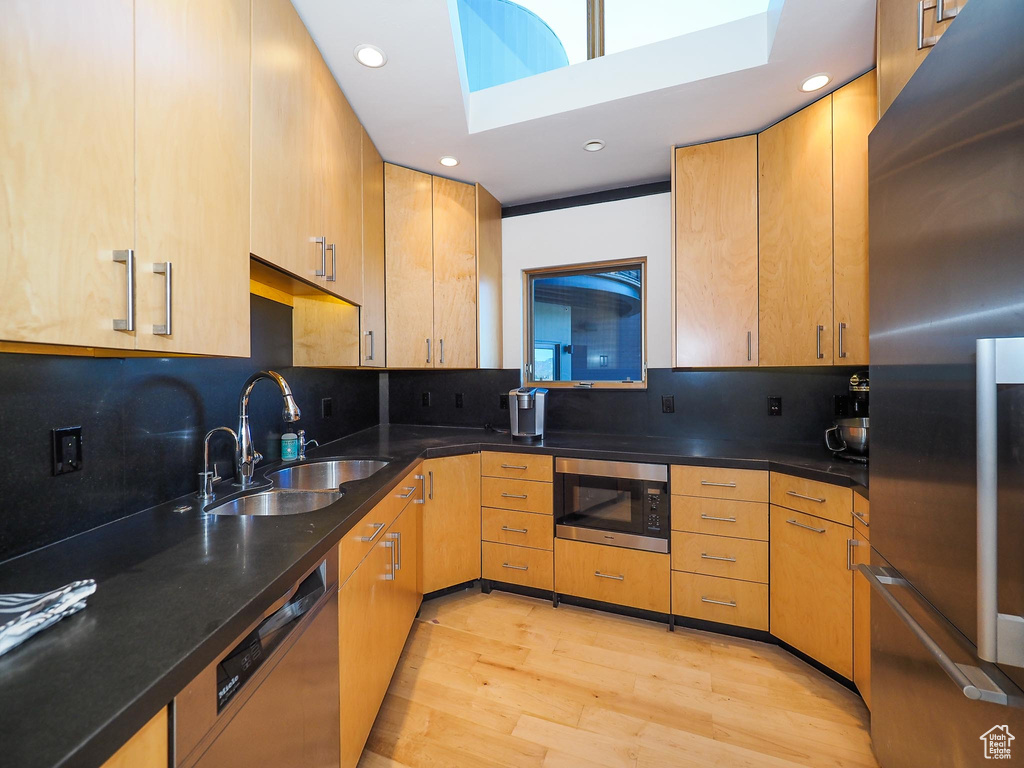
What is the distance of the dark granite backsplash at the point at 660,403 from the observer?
2.29 m

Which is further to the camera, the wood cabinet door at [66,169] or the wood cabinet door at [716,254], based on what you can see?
the wood cabinet door at [716,254]

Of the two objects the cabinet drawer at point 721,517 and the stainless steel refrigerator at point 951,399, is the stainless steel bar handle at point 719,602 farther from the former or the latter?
the stainless steel refrigerator at point 951,399

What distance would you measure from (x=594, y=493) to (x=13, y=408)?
2.06 metres

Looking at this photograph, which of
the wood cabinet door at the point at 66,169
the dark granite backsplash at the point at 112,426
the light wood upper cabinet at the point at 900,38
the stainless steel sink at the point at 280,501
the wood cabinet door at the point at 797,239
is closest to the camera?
the wood cabinet door at the point at 66,169

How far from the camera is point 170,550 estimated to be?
38.7 inches

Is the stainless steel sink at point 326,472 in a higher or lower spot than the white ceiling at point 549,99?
lower

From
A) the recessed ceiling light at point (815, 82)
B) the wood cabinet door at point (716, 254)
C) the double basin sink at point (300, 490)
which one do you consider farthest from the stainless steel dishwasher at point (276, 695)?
the recessed ceiling light at point (815, 82)

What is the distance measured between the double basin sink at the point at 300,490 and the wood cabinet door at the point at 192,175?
1.96ft

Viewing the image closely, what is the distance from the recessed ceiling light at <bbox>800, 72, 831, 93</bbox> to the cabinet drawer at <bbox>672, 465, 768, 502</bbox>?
5.35 feet

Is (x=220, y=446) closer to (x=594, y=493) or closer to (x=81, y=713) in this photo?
(x=81, y=713)

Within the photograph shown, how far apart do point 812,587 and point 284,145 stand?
254 cm

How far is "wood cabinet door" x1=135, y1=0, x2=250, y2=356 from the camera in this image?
814mm

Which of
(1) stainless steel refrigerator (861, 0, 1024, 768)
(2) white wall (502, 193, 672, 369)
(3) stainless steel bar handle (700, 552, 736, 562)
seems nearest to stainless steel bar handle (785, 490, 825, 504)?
(3) stainless steel bar handle (700, 552, 736, 562)

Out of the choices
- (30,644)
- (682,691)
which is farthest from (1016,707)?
(30,644)
